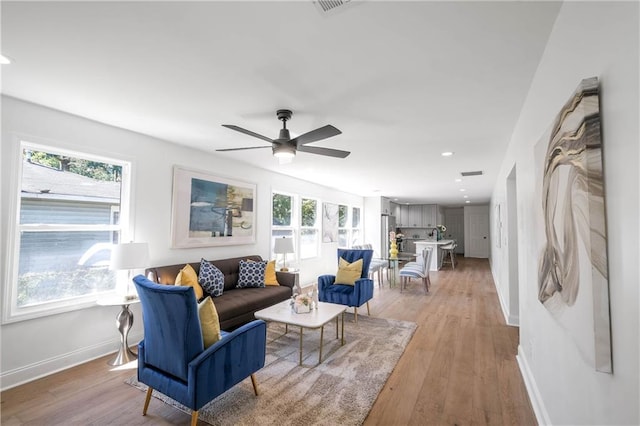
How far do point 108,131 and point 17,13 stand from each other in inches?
73.1

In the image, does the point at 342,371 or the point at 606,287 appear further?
the point at 342,371

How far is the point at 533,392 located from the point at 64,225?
A: 14.8ft

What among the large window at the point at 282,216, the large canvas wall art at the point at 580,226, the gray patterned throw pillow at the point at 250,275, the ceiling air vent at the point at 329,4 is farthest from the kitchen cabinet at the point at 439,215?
the ceiling air vent at the point at 329,4

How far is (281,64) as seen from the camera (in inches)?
77.5

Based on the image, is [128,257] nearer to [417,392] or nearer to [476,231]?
[417,392]

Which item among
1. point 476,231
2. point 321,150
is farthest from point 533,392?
point 476,231

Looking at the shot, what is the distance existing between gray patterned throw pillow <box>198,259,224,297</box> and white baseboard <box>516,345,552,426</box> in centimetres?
341

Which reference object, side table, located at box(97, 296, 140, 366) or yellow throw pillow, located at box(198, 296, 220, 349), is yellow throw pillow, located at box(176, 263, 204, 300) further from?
yellow throw pillow, located at box(198, 296, 220, 349)

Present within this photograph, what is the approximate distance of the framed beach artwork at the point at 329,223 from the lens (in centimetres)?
743

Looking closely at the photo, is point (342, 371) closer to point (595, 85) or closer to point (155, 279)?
point (155, 279)

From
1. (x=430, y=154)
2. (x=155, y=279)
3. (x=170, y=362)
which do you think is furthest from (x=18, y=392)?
(x=430, y=154)

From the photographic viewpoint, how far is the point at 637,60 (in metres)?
0.81

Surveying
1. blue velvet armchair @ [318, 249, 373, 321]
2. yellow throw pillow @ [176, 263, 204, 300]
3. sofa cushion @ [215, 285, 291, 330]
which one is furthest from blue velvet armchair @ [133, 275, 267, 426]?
blue velvet armchair @ [318, 249, 373, 321]

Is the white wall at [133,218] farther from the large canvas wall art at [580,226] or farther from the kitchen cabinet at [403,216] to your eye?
the kitchen cabinet at [403,216]
